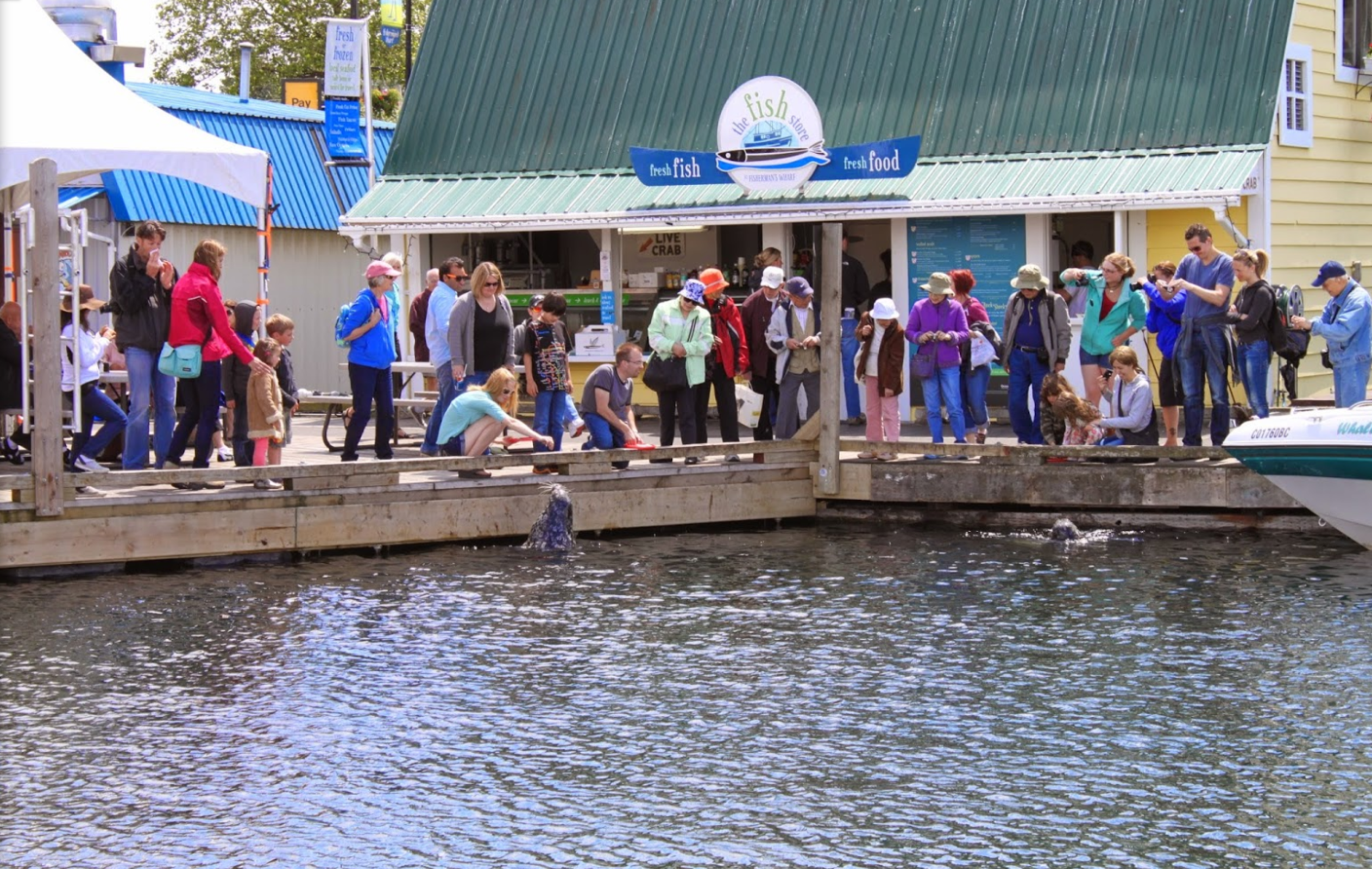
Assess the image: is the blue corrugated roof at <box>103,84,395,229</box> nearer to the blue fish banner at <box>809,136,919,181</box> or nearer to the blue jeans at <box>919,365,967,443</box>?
the blue fish banner at <box>809,136,919,181</box>

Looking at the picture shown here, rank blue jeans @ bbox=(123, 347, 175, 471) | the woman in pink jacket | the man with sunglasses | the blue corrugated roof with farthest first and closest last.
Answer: the blue corrugated roof, the man with sunglasses, blue jeans @ bbox=(123, 347, 175, 471), the woman in pink jacket

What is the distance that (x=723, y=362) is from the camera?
55.1 feet

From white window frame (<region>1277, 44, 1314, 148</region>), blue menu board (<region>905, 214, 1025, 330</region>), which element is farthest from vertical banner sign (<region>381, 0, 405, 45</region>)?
white window frame (<region>1277, 44, 1314, 148</region>)

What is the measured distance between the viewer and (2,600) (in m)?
12.8

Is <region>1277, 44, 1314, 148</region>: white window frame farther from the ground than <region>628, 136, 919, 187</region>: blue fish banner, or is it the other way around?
<region>1277, 44, 1314, 148</region>: white window frame

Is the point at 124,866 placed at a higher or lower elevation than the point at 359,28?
lower

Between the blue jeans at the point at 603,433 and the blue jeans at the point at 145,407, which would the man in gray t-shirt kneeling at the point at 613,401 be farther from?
the blue jeans at the point at 145,407

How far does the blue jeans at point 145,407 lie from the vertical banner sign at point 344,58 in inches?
506

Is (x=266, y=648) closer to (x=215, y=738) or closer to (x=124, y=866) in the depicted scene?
(x=215, y=738)

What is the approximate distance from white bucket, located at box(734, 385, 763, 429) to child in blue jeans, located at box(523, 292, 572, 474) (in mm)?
2229

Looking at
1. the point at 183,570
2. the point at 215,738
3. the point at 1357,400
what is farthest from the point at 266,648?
the point at 1357,400

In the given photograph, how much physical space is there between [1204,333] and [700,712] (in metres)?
7.34

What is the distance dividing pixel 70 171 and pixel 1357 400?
33.4ft

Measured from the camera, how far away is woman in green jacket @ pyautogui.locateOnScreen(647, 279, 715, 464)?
53.6 feet
